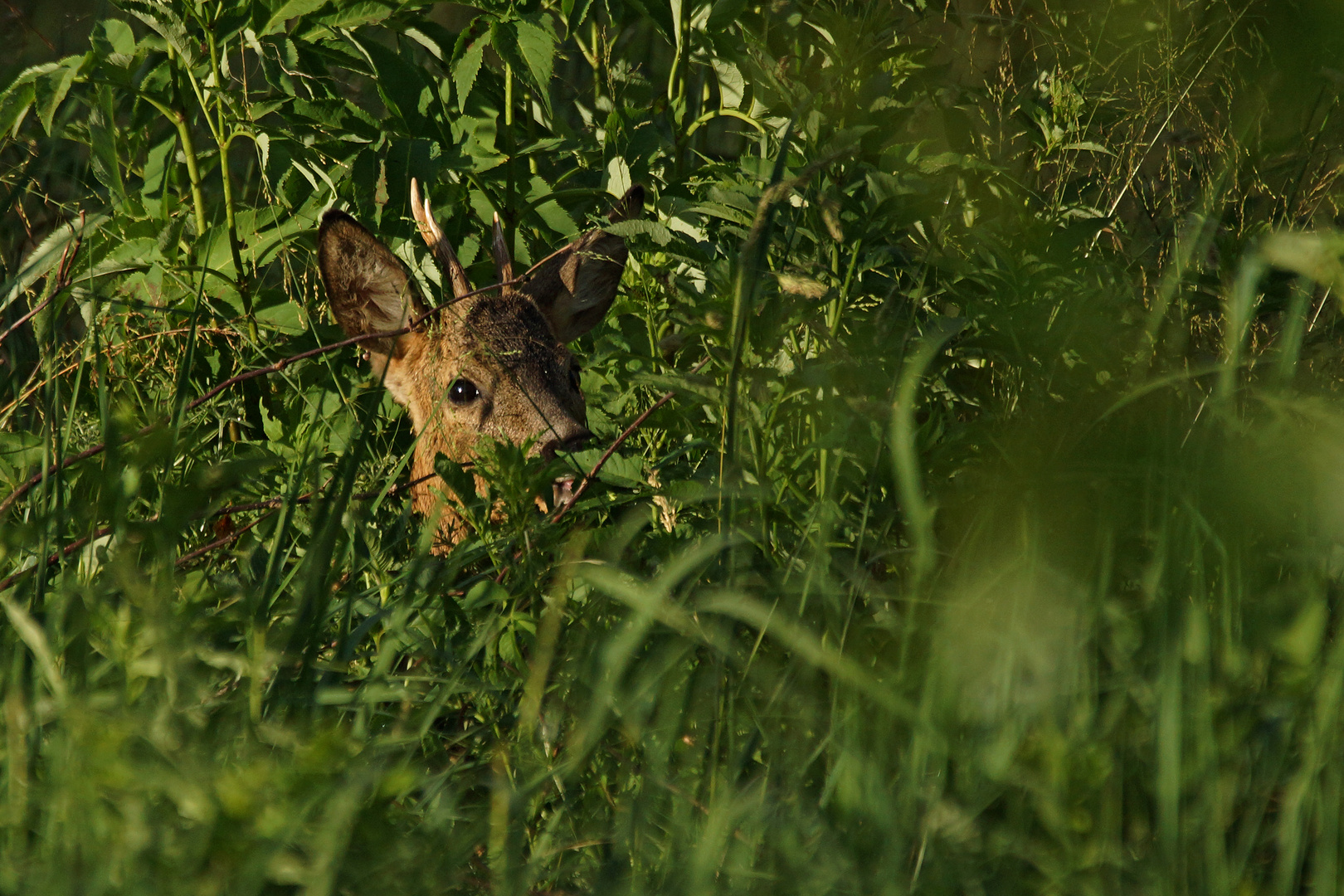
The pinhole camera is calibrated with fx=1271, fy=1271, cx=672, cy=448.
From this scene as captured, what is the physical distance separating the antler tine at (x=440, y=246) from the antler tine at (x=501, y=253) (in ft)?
0.37

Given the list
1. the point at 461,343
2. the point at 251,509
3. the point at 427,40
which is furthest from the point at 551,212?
the point at 251,509

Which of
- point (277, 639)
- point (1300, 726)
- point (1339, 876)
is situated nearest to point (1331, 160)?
point (1300, 726)

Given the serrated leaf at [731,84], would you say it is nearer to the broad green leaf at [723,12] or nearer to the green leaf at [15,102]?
the broad green leaf at [723,12]

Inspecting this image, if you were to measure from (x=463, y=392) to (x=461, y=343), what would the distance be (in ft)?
0.73

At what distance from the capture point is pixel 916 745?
159 centimetres

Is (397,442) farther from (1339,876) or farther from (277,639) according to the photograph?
(1339,876)

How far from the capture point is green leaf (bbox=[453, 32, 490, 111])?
3.57 metres

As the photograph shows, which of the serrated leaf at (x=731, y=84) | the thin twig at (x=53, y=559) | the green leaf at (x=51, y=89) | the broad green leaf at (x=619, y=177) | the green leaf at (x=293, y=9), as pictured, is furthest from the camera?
the serrated leaf at (x=731, y=84)

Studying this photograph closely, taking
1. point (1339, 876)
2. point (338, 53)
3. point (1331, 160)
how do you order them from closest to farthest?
1. point (1339, 876)
2. point (1331, 160)
3. point (338, 53)

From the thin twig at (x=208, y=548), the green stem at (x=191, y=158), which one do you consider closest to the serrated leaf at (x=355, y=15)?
the green stem at (x=191, y=158)

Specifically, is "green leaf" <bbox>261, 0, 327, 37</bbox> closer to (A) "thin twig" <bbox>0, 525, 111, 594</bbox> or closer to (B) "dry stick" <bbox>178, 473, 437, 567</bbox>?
(B) "dry stick" <bbox>178, 473, 437, 567</bbox>

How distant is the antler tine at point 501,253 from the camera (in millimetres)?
3980

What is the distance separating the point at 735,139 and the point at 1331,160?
3144mm

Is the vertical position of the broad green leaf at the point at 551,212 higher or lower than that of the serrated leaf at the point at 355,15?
lower
